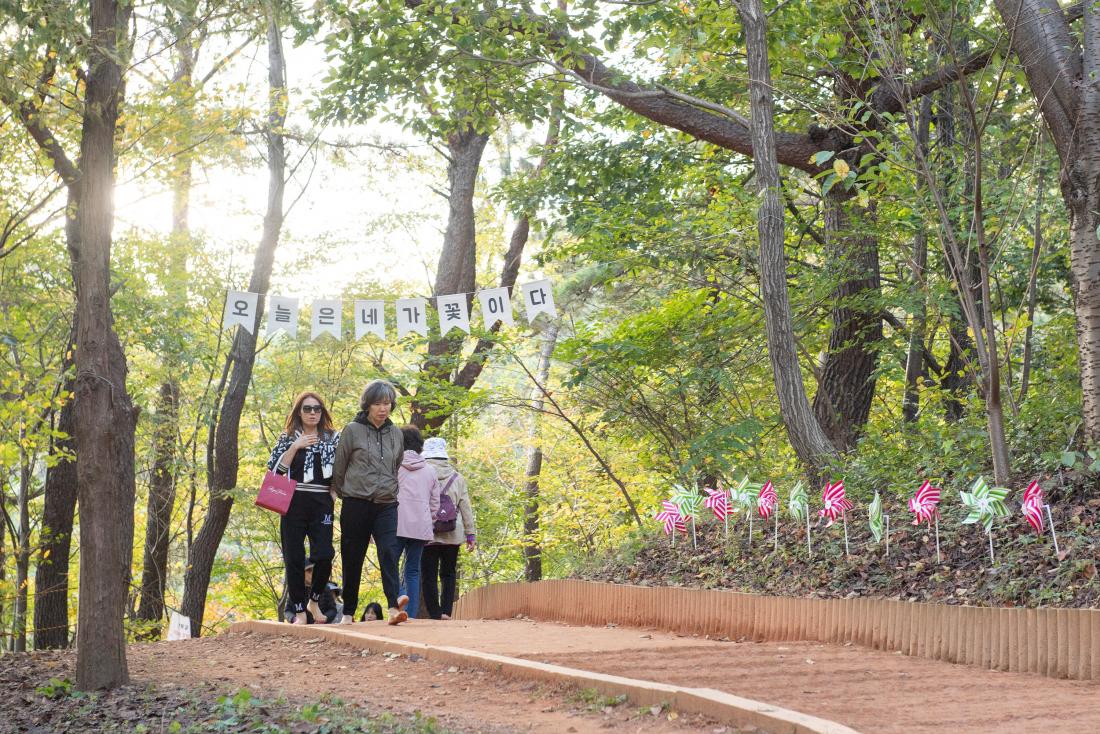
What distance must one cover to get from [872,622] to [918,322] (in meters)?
6.06

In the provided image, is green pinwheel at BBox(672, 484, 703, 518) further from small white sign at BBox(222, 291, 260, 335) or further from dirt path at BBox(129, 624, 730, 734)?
small white sign at BBox(222, 291, 260, 335)

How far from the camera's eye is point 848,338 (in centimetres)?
1062

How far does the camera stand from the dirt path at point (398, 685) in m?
3.97

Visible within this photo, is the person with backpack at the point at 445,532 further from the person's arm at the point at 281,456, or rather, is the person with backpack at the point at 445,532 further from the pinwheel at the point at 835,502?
the pinwheel at the point at 835,502

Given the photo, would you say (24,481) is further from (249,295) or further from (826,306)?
(826,306)

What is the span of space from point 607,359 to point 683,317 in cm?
101

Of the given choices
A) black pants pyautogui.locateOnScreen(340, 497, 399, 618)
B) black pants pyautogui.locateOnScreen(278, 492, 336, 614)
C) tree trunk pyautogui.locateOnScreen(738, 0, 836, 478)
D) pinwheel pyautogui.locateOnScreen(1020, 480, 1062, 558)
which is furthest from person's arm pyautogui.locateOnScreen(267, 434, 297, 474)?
pinwheel pyautogui.locateOnScreen(1020, 480, 1062, 558)

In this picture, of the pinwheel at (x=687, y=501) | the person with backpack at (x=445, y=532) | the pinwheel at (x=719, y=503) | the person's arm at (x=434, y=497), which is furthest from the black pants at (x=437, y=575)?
the pinwheel at (x=719, y=503)

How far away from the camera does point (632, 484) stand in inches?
733

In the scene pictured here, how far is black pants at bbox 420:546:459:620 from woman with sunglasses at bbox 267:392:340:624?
1.39 metres

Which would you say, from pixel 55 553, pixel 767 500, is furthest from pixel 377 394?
pixel 55 553

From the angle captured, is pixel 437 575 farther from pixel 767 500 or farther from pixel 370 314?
pixel 370 314

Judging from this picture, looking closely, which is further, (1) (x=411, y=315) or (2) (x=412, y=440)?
(1) (x=411, y=315)

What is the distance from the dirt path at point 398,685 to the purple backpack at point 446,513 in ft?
4.21
